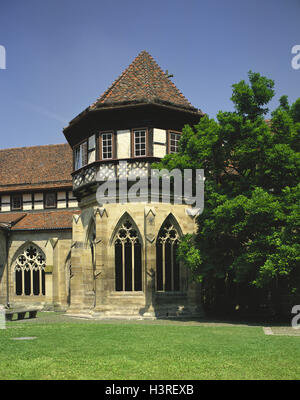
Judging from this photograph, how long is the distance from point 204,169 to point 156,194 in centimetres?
313

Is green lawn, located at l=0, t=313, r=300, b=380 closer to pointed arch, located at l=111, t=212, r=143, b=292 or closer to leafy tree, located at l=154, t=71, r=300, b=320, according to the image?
leafy tree, located at l=154, t=71, r=300, b=320

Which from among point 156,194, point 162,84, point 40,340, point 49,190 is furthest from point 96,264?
point 49,190

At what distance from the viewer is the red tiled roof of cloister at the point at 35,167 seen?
33469 millimetres

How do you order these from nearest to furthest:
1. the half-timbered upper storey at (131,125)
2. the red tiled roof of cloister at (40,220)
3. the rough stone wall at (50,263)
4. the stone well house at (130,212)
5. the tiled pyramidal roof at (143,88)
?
the stone well house at (130,212) < the half-timbered upper storey at (131,125) < the tiled pyramidal roof at (143,88) < the rough stone wall at (50,263) < the red tiled roof of cloister at (40,220)

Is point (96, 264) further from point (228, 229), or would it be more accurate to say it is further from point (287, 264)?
point (287, 264)

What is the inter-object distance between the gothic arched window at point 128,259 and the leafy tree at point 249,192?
3.25 m

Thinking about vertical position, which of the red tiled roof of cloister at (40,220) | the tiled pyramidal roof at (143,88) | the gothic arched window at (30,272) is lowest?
the gothic arched window at (30,272)

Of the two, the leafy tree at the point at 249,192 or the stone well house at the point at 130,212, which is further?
the stone well house at the point at 130,212

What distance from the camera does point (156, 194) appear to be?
22.3 meters

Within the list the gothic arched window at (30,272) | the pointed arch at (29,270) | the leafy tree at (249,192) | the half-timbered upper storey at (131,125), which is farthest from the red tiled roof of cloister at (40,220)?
the leafy tree at (249,192)

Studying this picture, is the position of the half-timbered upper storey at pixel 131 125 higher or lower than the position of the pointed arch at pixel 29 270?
higher

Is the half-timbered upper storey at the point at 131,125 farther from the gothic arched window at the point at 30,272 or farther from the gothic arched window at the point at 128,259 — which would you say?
the gothic arched window at the point at 30,272

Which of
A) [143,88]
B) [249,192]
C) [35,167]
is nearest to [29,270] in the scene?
[35,167]

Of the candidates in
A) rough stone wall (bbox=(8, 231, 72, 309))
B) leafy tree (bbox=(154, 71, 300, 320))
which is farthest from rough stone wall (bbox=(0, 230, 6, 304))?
leafy tree (bbox=(154, 71, 300, 320))
